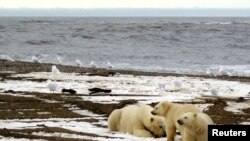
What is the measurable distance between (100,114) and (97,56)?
41082mm

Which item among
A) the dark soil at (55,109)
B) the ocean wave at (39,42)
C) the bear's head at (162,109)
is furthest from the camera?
the ocean wave at (39,42)

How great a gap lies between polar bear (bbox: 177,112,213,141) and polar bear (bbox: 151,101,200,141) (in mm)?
764

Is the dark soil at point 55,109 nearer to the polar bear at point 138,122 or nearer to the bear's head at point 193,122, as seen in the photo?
the polar bear at point 138,122

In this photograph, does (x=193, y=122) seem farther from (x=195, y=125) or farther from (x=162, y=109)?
(x=162, y=109)

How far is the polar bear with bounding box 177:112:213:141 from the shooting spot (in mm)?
12203

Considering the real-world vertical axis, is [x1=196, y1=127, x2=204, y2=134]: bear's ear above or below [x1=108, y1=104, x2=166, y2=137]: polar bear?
above

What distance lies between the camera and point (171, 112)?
45.3 ft

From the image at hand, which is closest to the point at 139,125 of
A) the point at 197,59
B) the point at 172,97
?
the point at 172,97

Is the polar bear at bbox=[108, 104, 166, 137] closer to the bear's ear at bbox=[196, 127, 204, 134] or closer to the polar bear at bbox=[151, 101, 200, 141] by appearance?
the polar bear at bbox=[151, 101, 200, 141]

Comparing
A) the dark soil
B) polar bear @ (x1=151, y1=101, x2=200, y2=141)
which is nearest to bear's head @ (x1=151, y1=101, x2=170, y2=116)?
polar bear @ (x1=151, y1=101, x2=200, y2=141)

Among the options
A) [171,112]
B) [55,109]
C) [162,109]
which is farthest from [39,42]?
[171,112]

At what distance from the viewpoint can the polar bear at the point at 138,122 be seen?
14.3m

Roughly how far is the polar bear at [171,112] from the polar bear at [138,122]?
276 millimetres

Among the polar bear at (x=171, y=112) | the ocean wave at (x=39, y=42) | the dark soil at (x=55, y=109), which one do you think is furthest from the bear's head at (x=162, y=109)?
the ocean wave at (x=39, y=42)
